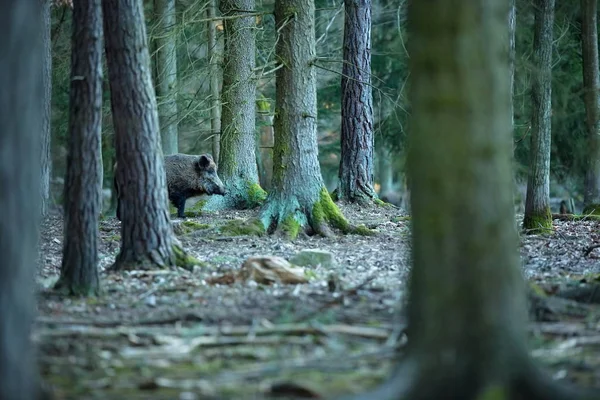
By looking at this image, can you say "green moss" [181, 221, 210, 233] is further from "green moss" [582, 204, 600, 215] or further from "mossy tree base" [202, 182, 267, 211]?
"green moss" [582, 204, 600, 215]

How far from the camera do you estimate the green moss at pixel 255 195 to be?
20078 mm

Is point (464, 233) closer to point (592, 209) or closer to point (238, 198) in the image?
point (592, 209)

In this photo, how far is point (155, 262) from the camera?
10094 mm

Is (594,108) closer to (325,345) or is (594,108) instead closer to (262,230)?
(262,230)

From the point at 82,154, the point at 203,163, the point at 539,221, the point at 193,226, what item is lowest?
the point at 539,221

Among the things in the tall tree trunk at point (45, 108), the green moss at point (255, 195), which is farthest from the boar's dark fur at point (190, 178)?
the tall tree trunk at point (45, 108)

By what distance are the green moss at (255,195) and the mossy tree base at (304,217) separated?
5379 millimetres

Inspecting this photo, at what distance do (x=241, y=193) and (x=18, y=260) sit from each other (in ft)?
52.6

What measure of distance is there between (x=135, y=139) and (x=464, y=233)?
18.8ft

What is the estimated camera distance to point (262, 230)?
14.3 meters

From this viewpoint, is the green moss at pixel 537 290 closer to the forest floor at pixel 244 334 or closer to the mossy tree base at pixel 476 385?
the forest floor at pixel 244 334

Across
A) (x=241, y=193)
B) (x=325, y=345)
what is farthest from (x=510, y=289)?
(x=241, y=193)

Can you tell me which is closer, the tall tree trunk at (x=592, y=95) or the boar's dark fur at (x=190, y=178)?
the tall tree trunk at (x=592, y=95)

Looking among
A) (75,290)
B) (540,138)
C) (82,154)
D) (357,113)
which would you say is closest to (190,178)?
(357,113)
